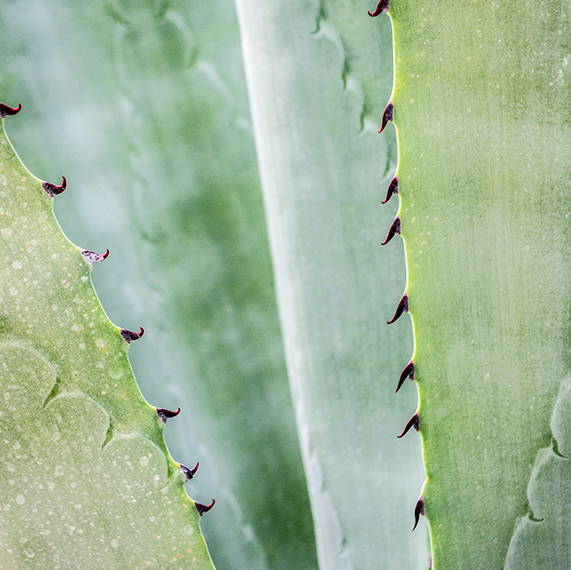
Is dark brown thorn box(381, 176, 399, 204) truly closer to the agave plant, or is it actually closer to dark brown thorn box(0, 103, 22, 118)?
the agave plant

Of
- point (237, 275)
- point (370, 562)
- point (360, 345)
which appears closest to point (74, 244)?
point (237, 275)

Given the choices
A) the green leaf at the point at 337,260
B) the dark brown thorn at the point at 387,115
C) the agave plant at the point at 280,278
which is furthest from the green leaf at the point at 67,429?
the dark brown thorn at the point at 387,115

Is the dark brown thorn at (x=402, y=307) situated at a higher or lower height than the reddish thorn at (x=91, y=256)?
lower

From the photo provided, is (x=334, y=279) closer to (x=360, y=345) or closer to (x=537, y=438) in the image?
(x=360, y=345)

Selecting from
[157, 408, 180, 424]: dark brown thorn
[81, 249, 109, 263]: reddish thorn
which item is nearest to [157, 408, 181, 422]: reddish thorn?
[157, 408, 180, 424]: dark brown thorn

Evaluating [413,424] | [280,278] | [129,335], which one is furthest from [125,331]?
[413,424]

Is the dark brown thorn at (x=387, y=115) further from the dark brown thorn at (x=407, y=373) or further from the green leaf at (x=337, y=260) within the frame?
the dark brown thorn at (x=407, y=373)
